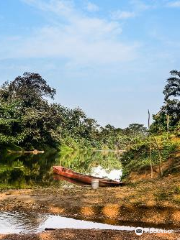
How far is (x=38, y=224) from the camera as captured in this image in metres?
13.3

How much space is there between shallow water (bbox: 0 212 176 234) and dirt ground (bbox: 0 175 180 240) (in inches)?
23.3

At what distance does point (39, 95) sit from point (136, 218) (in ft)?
181

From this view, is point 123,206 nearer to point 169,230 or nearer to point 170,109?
point 169,230

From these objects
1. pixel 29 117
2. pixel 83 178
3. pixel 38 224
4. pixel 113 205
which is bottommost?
pixel 38 224

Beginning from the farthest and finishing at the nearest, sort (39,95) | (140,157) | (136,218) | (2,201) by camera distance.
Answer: (39,95), (140,157), (2,201), (136,218)

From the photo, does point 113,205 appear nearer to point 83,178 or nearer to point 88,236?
point 88,236

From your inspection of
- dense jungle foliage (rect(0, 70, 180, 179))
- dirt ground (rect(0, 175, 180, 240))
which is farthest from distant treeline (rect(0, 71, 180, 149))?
dirt ground (rect(0, 175, 180, 240))

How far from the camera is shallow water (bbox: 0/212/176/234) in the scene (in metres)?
12.7

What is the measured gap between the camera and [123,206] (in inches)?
606

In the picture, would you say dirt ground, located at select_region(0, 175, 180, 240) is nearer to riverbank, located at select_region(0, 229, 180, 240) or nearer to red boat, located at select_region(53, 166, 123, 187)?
riverbank, located at select_region(0, 229, 180, 240)

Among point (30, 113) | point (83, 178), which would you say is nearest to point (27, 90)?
point (30, 113)

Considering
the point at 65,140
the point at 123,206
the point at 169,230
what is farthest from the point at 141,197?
the point at 65,140

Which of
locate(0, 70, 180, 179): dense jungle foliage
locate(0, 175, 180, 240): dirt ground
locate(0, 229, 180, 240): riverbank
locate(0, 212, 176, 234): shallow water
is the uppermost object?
locate(0, 70, 180, 179): dense jungle foliage

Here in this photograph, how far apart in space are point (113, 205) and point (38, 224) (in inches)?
149
